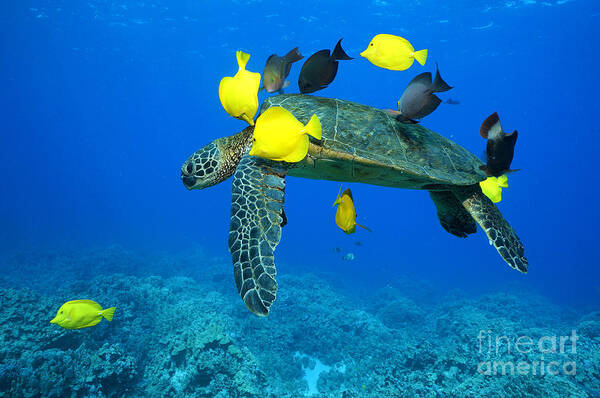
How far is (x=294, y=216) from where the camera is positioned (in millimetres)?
94062

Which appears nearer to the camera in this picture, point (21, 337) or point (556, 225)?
point (21, 337)

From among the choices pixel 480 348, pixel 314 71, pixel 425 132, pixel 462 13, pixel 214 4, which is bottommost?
pixel 480 348

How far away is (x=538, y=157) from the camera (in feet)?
238

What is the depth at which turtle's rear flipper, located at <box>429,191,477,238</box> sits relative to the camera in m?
4.18

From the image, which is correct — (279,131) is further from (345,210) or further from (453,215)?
(453,215)

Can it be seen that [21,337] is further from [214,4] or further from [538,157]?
[538,157]

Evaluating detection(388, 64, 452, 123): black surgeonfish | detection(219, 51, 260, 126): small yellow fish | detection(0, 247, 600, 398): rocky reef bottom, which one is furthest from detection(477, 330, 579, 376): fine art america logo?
detection(219, 51, 260, 126): small yellow fish

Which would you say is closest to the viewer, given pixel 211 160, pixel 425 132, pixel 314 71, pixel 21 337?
pixel 314 71

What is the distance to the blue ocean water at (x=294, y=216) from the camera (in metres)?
6.40

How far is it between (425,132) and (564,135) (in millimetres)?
74996

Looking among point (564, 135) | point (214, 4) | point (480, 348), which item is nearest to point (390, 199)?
point (564, 135)

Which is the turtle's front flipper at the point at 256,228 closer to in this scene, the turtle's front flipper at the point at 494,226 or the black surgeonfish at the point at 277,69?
the black surgeonfish at the point at 277,69

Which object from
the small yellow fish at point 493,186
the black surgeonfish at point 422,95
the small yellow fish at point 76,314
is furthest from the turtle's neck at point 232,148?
the small yellow fish at point 493,186

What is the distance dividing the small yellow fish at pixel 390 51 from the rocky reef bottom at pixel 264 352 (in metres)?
5.87
